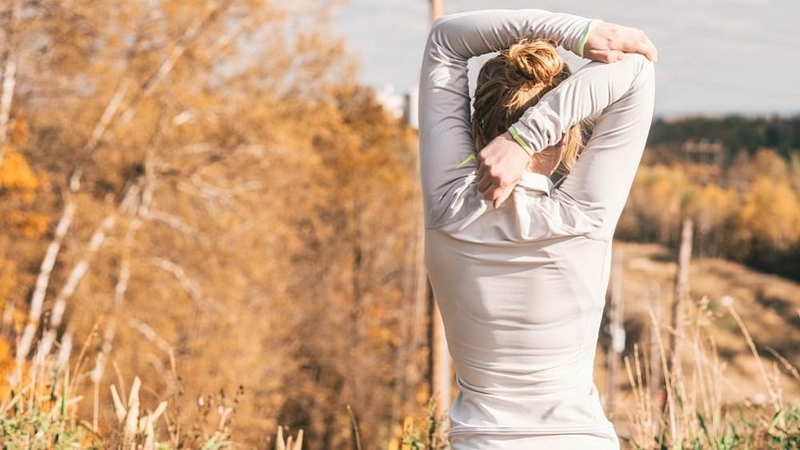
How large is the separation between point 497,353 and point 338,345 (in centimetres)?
2773

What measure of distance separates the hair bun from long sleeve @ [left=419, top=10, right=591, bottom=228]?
0.22 feet

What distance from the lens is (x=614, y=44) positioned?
171 centimetres

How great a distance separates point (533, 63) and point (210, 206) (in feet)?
66.9

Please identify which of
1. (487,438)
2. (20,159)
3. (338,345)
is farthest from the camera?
(338,345)

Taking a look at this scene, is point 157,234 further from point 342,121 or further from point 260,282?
point 342,121

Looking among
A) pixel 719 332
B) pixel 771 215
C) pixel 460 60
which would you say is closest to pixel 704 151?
pixel 771 215

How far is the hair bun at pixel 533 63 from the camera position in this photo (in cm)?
168

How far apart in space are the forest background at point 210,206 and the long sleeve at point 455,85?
13.3 m

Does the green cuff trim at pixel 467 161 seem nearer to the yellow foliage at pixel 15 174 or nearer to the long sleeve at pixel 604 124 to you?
the long sleeve at pixel 604 124

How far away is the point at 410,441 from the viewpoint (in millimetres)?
3209

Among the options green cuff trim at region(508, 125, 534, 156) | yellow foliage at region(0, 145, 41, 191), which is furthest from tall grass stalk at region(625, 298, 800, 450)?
yellow foliage at region(0, 145, 41, 191)

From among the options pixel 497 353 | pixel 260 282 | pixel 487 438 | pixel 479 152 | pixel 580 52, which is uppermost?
pixel 580 52

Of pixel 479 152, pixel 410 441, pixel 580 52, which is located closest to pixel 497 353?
pixel 479 152

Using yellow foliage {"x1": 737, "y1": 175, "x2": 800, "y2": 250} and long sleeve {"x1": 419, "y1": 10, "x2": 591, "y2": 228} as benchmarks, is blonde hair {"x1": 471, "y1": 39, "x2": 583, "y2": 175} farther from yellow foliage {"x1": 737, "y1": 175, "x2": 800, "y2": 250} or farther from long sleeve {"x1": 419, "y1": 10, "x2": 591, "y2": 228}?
yellow foliage {"x1": 737, "y1": 175, "x2": 800, "y2": 250}
